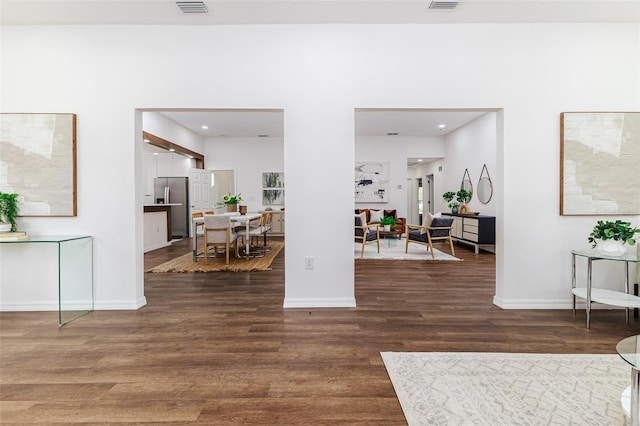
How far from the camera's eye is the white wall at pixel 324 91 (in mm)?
3176

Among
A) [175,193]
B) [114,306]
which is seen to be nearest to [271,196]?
[175,193]

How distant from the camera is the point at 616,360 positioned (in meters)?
2.16

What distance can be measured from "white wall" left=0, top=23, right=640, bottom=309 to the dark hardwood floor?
0.43 meters

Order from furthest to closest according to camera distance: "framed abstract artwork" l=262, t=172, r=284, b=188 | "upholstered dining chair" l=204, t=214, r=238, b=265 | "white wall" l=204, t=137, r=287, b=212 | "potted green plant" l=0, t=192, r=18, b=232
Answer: "framed abstract artwork" l=262, t=172, r=284, b=188 → "white wall" l=204, t=137, r=287, b=212 → "upholstered dining chair" l=204, t=214, r=238, b=265 → "potted green plant" l=0, t=192, r=18, b=232

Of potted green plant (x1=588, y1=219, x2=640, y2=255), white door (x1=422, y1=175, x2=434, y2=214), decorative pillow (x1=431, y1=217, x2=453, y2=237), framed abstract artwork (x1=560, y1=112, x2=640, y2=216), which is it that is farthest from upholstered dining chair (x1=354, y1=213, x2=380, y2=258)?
white door (x1=422, y1=175, x2=434, y2=214)

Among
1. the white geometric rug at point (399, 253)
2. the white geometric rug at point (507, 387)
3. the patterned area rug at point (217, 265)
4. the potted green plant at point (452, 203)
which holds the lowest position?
the white geometric rug at point (507, 387)

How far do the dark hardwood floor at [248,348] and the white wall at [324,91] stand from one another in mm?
434

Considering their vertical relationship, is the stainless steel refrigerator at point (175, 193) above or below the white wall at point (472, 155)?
below

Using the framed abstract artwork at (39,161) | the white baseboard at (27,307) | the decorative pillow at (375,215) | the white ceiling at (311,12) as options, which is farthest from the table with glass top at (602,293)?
the decorative pillow at (375,215)

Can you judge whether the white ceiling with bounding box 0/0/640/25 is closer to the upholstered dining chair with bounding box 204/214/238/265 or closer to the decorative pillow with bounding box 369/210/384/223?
the upholstered dining chair with bounding box 204/214/238/265

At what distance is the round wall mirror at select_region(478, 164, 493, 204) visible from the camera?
6738 millimetres

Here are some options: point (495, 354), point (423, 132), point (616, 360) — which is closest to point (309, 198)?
point (495, 354)

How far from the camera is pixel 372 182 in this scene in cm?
943

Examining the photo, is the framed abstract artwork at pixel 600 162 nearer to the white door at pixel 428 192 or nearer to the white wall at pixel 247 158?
the white wall at pixel 247 158
